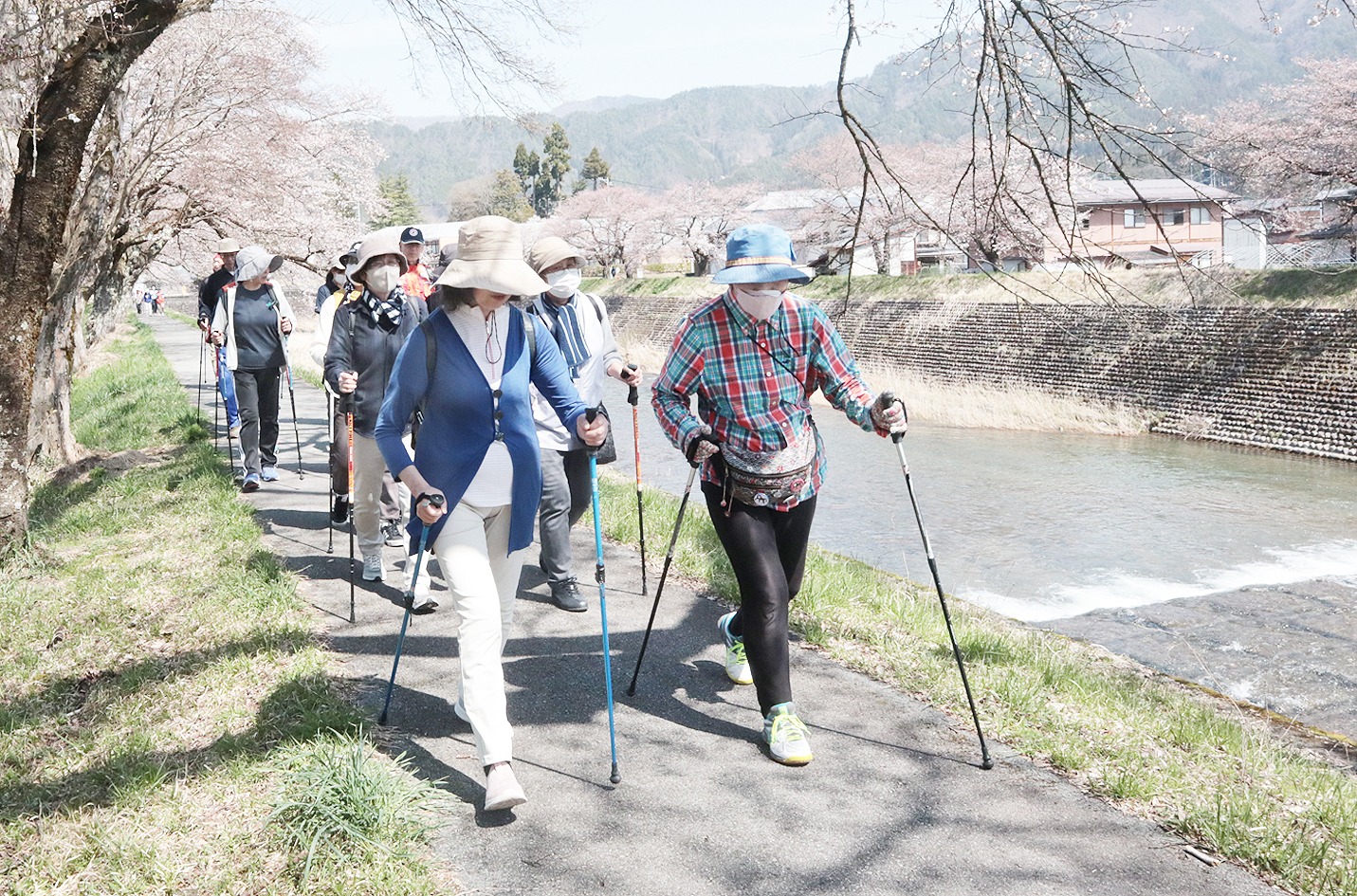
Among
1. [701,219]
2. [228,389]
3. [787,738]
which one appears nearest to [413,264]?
[787,738]

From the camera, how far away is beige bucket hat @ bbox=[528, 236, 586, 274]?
5.83 meters

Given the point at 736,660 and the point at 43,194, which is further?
the point at 43,194

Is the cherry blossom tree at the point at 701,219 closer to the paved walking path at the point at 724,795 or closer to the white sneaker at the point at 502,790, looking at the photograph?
the paved walking path at the point at 724,795

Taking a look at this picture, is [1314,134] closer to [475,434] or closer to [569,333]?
[569,333]

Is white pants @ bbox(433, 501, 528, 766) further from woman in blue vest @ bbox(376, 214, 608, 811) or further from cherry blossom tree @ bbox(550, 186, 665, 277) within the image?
cherry blossom tree @ bbox(550, 186, 665, 277)

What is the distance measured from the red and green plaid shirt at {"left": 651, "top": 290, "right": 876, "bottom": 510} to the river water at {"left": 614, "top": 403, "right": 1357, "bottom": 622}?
10.7 feet

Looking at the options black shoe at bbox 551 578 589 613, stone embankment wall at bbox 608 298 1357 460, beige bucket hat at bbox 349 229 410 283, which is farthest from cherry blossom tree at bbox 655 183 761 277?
black shoe at bbox 551 578 589 613

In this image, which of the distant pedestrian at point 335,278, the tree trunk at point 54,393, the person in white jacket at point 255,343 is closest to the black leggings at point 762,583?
the distant pedestrian at point 335,278

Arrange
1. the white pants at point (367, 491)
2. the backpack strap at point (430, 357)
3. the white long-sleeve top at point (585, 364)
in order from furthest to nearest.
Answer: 1. the white pants at point (367, 491)
2. the white long-sleeve top at point (585, 364)
3. the backpack strap at point (430, 357)

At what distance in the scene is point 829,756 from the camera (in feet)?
13.4

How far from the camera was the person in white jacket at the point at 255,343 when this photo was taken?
352 inches

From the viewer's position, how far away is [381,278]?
20.1 feet

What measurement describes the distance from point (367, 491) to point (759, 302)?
3.09m

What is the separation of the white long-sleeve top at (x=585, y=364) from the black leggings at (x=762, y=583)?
1824mm
